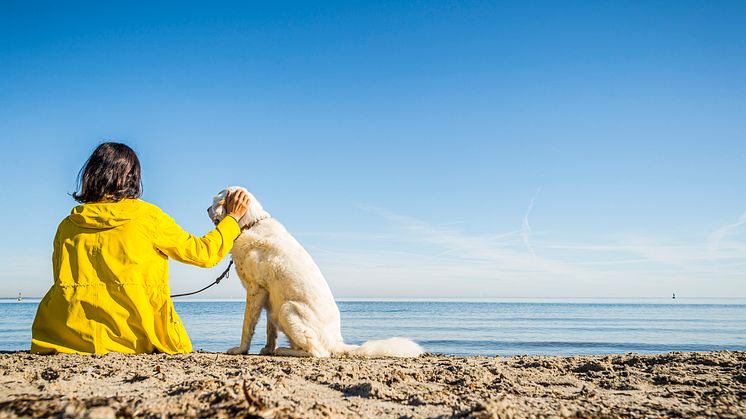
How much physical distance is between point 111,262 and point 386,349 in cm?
274

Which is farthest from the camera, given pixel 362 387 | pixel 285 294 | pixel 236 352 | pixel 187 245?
pixel 236 352

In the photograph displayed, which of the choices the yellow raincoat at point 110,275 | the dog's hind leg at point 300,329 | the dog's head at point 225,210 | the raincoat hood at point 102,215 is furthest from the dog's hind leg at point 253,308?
the raincoat hood at point 102,215

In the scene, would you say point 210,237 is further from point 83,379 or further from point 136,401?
point 136,401

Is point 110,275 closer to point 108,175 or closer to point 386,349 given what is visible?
point 108,175

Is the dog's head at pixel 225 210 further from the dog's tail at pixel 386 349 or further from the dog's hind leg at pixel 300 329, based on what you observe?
the dog's tail at pixel 386 349

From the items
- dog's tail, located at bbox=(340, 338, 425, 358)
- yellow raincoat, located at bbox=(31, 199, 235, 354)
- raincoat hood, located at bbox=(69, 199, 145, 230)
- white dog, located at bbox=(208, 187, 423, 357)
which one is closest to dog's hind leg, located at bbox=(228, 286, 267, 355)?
white dog, located at bbox=(208, 187, 423, 357)

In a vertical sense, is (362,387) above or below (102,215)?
below

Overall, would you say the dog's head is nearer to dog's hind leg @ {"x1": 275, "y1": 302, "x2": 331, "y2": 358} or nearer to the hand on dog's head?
the hand on dog's head

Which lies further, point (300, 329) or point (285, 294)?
point (285, 294)

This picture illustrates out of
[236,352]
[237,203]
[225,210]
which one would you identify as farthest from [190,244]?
[236,352]

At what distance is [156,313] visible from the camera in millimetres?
4598

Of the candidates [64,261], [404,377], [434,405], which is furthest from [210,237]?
[434,405]

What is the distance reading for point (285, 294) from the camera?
5.41 m

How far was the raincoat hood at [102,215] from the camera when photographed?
4.35m
